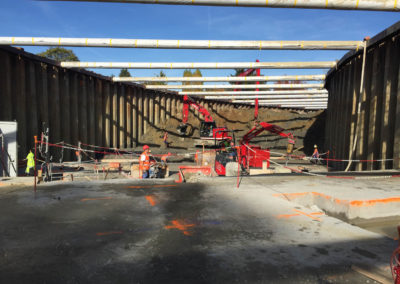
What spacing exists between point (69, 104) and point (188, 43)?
9785 millimetres

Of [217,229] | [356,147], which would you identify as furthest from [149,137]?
[217,229]

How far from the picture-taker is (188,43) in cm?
1123

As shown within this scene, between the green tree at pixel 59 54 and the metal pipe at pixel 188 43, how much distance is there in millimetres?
45377

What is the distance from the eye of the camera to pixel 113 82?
66.7 feet

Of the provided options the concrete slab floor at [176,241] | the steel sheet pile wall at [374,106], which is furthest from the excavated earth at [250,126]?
the concrete slab floor at [176,241]

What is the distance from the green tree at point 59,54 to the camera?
49781mm

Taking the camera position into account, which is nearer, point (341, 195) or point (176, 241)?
point (176, 241)

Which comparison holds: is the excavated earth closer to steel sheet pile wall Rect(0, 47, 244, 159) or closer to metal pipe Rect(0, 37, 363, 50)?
steel sheet pile wall Rect(0, 47, 244, 159)

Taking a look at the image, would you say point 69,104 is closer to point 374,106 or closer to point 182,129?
point 182,129

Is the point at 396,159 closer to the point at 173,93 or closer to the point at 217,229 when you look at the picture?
the point at 217,229

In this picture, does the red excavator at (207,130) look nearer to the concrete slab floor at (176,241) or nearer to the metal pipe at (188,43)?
the metal pipe at (188,43)

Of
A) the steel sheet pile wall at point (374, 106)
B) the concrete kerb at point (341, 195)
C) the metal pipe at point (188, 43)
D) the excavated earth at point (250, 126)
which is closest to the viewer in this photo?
the concrete kerb at point (341, 195)

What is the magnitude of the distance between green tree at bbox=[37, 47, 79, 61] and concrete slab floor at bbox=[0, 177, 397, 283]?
53.5 m

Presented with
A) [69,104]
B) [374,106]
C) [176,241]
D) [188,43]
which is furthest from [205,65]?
[176,241]
